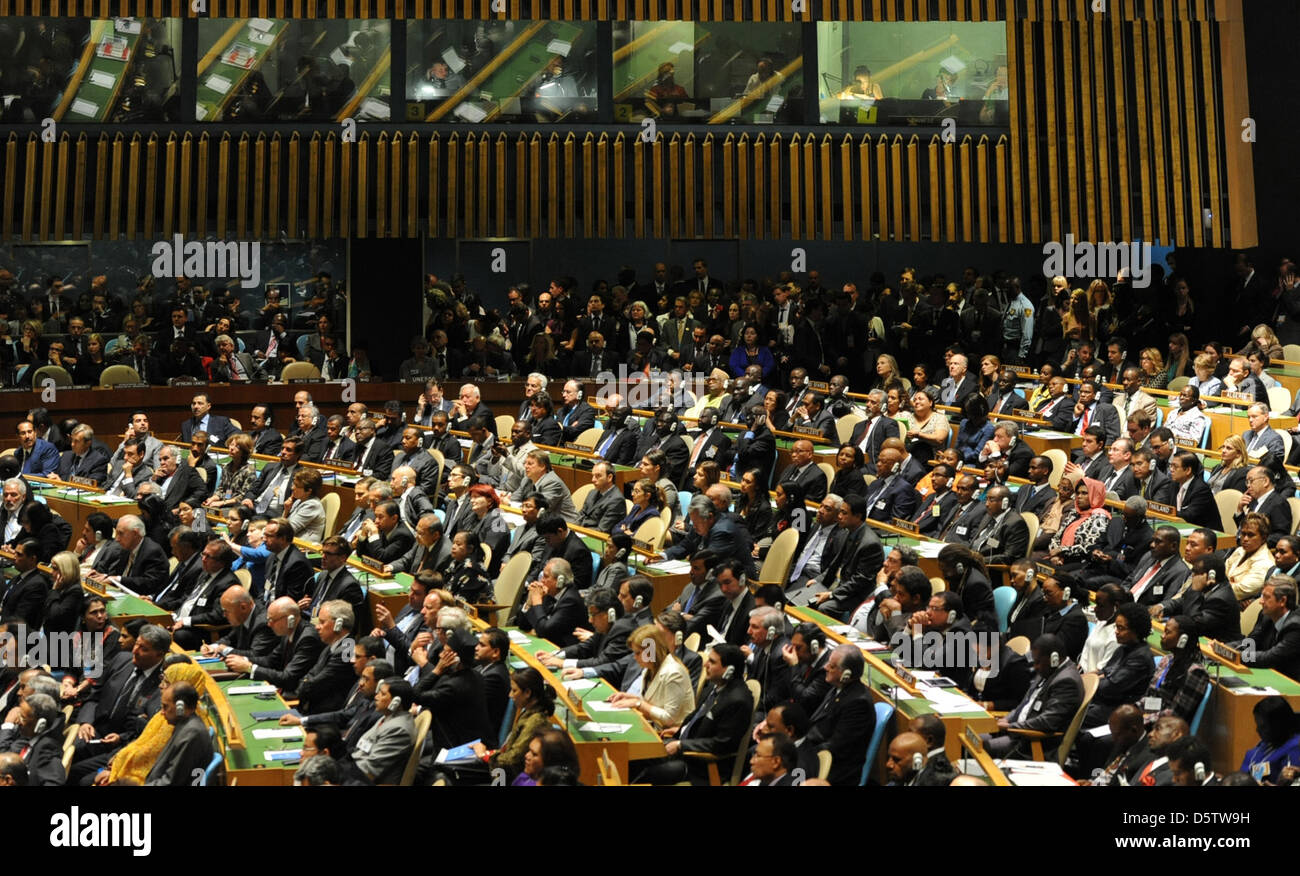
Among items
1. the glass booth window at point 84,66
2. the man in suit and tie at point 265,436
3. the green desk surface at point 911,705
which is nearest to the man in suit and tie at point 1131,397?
the green desk surface at point 911,705

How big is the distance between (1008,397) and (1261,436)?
2.69 m

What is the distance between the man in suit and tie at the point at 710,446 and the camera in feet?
45.1

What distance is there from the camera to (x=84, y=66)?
651 inches

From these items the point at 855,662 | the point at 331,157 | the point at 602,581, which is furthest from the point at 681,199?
the point at 855,662

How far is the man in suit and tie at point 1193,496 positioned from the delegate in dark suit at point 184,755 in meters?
6.74

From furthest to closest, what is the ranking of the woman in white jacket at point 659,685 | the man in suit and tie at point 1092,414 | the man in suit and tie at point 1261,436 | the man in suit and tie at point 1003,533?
the man in suit and tie at point 1092,414 → the man in suit and tie at point 1261,436 → the man in suit and tie at point 1003,533 → the woman in white jacket at point 659,685

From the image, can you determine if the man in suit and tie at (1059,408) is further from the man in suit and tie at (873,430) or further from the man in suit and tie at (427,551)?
the man in suit and tie at (427,551)

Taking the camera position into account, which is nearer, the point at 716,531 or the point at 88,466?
the point at 716,531

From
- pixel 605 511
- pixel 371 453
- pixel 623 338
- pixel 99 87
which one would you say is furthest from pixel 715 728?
pixel 99 87

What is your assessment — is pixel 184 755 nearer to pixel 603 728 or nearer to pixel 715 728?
pixel 603 728

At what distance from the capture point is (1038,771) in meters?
7.32

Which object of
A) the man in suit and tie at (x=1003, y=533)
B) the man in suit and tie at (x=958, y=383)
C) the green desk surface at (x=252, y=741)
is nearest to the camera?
the green desk surface at (x=252, y=741)

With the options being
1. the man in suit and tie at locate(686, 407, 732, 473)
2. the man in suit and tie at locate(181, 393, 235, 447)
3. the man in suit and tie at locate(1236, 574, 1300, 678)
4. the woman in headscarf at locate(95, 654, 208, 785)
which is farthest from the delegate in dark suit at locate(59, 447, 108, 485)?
the man in suit and tie at locate(1236, 574, 1300, 678)

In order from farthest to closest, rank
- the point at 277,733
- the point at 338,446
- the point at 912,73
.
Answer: the point at 912,73 → the point at 338,446 → the point at 277,733
